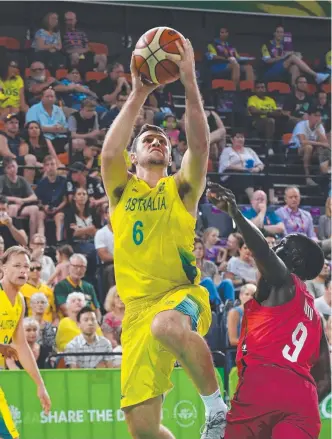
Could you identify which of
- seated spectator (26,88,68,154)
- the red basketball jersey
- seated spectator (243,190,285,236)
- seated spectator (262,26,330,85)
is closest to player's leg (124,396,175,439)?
the red basketball jersey

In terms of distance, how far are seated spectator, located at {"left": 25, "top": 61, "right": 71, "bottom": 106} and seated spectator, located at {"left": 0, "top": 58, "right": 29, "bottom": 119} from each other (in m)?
0.25

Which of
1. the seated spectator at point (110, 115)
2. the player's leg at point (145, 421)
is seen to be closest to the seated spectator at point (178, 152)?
the seated spectator at point (110, 115)

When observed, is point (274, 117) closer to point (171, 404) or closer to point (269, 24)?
point (269, 24)

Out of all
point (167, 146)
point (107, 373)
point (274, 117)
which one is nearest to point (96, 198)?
point (107, 373)

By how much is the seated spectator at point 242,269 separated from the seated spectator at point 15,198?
3.00 m

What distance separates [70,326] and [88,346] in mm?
340

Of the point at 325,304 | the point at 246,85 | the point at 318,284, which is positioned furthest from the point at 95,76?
the point at 325,304

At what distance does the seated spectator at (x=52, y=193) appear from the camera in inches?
568

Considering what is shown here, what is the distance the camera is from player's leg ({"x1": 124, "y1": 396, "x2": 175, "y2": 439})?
6.62 meters

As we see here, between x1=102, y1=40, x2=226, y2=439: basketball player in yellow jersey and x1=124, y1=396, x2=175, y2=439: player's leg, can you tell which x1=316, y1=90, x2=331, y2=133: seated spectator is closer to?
x1=102, y1=40, x2=226, y2=439: basketball player in yellow jersey

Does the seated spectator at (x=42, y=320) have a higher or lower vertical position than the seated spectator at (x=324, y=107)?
lower

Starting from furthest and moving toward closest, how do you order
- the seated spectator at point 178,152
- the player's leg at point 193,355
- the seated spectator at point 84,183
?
the seated spectator at point 178,152, the seated spectator at point 84,183, the player's leg at point 193,355

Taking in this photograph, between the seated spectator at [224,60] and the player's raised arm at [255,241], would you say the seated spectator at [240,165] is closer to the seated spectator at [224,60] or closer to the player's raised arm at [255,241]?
the seated spectator at [224,60]

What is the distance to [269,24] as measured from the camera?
72.7 ft
